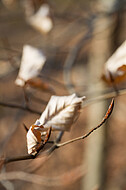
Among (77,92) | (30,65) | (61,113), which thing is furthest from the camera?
(77,92)

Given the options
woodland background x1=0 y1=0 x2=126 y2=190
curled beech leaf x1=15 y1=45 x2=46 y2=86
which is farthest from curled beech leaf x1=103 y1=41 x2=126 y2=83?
curled beech leaf x1=15 y1=45 x2=46 y2=86

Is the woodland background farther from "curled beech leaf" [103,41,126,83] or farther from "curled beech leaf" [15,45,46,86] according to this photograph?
"curled beech leaf" [15,45,46,86]

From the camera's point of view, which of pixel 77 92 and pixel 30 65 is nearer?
pixel 30 65

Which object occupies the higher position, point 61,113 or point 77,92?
point 77,92

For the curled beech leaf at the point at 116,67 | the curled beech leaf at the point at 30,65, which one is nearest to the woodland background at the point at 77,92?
the curled beech leaf at the point at 116,67

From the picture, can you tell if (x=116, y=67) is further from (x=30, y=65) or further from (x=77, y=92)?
(x=77, y=92)

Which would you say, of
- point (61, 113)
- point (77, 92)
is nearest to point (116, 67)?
point (61, 113)
